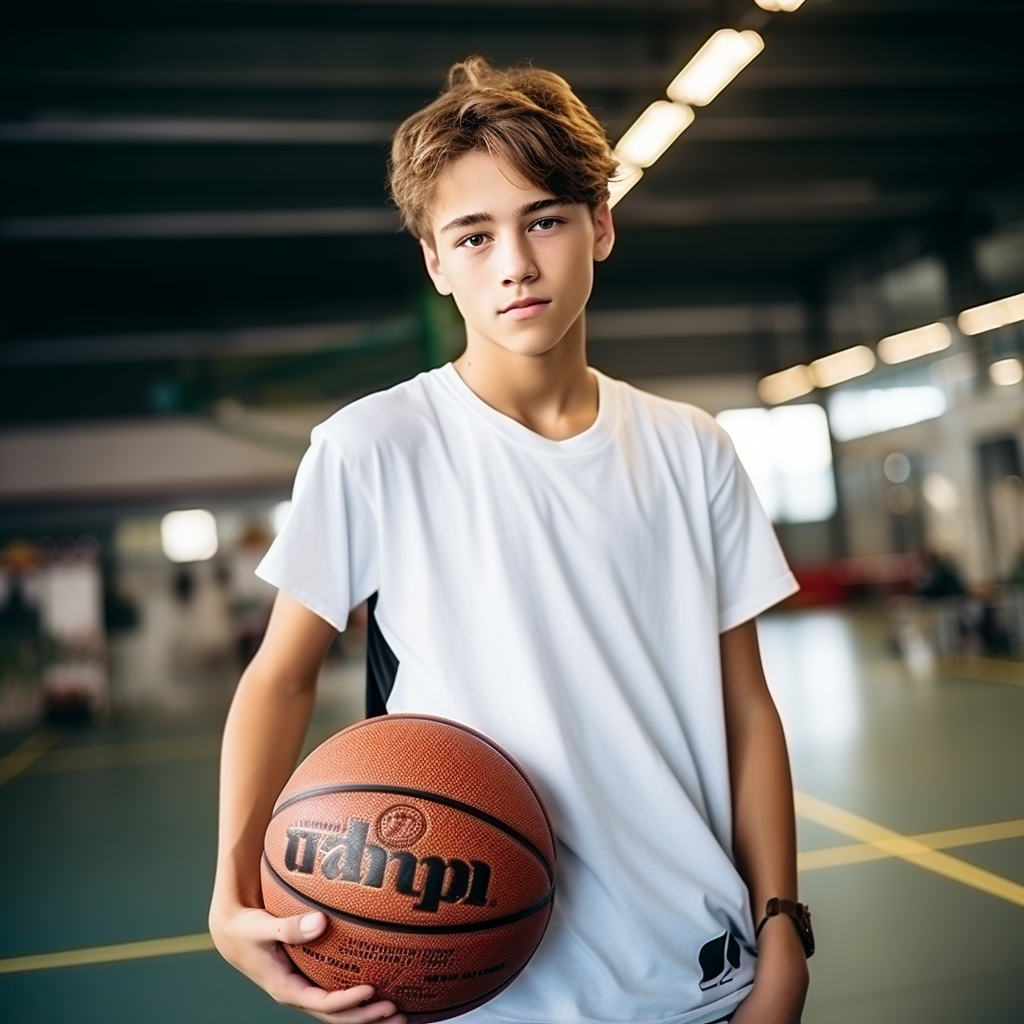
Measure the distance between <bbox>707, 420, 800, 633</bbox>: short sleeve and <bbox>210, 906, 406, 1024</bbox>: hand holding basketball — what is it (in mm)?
547

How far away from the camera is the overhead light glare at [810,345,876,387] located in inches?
574

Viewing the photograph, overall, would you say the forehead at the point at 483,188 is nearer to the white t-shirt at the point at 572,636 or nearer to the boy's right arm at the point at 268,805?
the white t-shirt at the point at 572,636

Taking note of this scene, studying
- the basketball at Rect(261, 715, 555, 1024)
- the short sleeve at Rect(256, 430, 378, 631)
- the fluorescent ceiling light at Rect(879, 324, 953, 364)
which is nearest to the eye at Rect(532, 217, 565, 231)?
the short sleeve at Rect(256, 430, 378, 631)

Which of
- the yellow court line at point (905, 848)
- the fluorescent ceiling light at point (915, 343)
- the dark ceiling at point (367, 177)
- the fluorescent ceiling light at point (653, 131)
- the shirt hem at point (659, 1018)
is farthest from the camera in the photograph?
the fluorescent ceiling light at point (915, 343)

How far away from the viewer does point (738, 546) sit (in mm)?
1245

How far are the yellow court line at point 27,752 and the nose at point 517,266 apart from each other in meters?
5.68

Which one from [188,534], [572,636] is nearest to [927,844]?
[572,636]

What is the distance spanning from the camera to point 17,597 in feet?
29.4

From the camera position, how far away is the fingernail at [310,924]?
0.92 meters

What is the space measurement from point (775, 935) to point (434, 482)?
58 centimetres

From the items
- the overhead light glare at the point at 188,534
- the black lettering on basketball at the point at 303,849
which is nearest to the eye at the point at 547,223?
the black lettering on basketball at the point at 303,849

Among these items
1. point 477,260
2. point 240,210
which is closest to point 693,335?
point 240,210

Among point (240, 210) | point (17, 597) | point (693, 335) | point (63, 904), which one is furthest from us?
point (693, 335)

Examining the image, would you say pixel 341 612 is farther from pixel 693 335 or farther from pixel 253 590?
pixel 693 335
